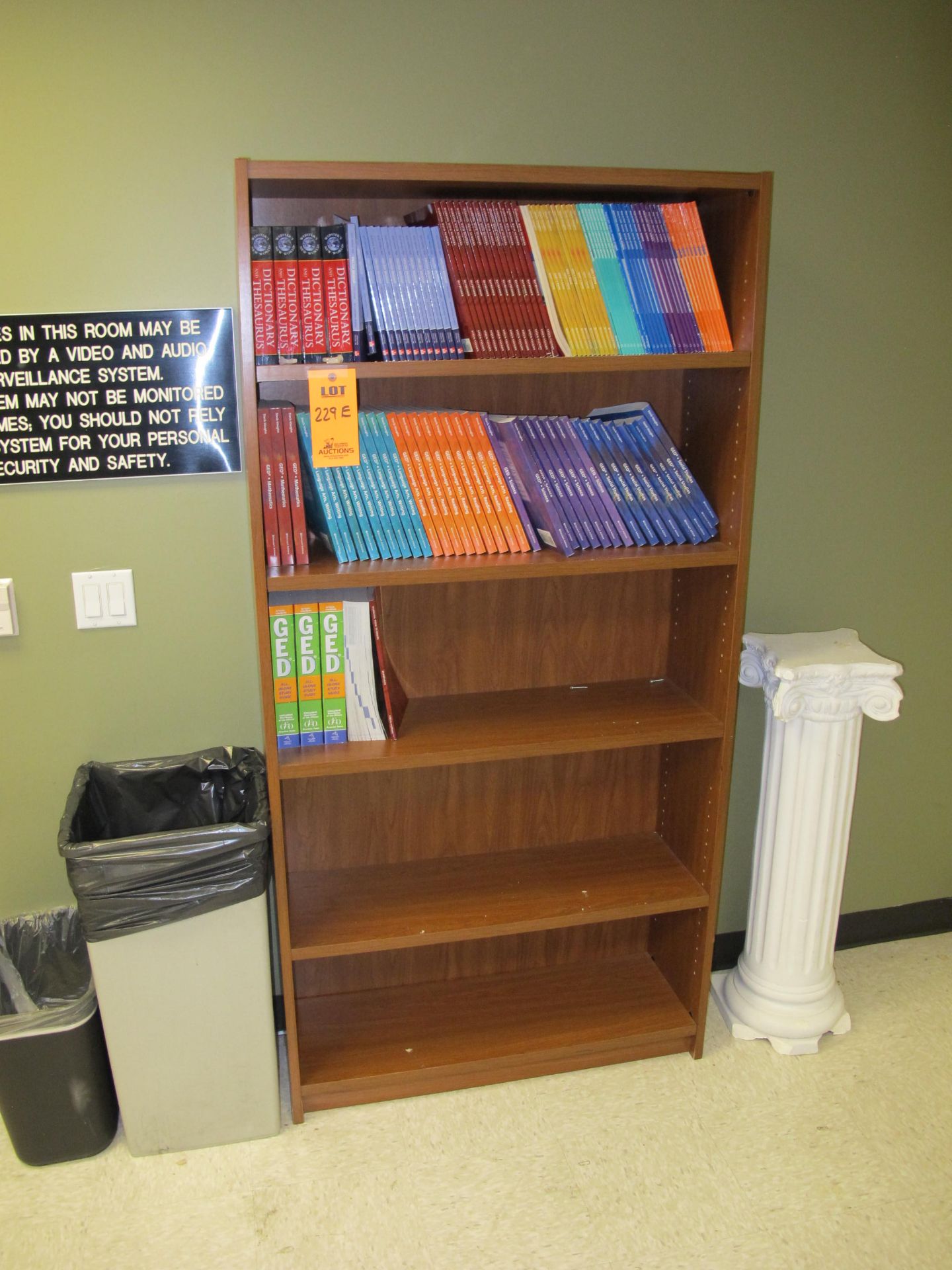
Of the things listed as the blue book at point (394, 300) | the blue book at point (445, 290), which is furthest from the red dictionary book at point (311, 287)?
the blue book at point (445, 290)

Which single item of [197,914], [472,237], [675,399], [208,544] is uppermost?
[472,237]

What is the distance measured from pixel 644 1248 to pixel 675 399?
5.67ft

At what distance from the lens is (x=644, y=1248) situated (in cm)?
173

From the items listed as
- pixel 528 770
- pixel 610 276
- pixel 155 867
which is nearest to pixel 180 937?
pixel 155 867

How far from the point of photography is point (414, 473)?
179cm

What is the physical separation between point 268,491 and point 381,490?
0.21 m

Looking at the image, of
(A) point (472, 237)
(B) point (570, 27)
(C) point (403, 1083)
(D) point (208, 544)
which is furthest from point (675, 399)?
(C) point (403, 1083)

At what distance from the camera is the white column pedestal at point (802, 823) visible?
2.04 m

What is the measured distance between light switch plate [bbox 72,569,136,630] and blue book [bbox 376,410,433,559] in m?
0.62

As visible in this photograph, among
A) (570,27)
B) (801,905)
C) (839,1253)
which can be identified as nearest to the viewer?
(839,1253)

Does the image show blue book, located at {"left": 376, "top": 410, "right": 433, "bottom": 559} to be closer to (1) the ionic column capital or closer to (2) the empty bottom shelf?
(1) the ionic column capital

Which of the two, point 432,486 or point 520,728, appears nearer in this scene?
point 432,486

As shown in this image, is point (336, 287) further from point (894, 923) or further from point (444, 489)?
point (894, 923)

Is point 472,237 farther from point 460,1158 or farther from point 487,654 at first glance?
point 460,1158
